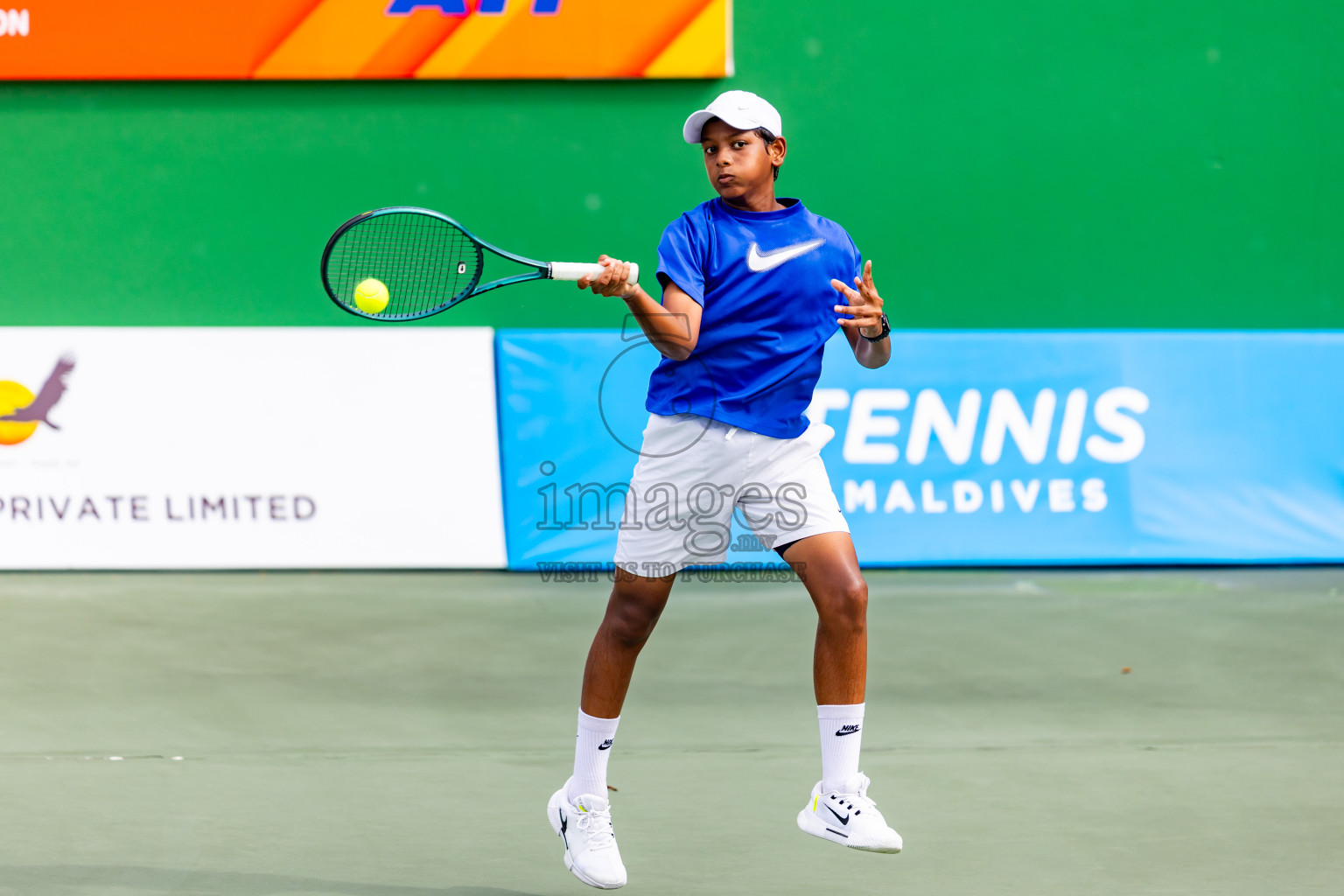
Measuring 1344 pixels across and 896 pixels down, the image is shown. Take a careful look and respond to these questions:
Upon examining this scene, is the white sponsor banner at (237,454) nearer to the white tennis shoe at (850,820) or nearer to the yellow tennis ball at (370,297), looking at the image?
the yellow tennis ball at (370,297)

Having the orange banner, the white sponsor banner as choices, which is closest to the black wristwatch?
the white sponsor banner

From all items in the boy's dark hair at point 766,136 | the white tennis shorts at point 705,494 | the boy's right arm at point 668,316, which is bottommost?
the white tennis shorts at point 705,494

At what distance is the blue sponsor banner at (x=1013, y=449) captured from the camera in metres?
6.46

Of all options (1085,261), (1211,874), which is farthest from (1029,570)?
(1211,874)

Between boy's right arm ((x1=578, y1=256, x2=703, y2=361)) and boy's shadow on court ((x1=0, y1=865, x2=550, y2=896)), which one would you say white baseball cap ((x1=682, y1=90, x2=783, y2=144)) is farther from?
boy's shadow on court ((x1=0, y1=865, x2=550, y2=896))

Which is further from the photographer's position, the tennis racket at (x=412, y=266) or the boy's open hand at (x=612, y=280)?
the tennis racket at (x=412, y=266)

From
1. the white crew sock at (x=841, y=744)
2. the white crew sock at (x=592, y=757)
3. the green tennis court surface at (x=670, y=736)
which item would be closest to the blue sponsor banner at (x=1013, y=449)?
the green tennis court surface at (x=670, y=736)

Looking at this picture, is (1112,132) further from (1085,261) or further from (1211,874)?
(1211,874)

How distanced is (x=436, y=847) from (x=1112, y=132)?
18.4 ft

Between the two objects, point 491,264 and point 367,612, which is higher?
point 491,264

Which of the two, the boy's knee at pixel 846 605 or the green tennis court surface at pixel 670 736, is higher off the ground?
the boy's knee at pixel 846 605

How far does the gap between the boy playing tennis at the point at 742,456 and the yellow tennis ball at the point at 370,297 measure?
83 centimetres

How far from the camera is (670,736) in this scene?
13.7 ft

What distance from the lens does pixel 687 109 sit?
7094mm
